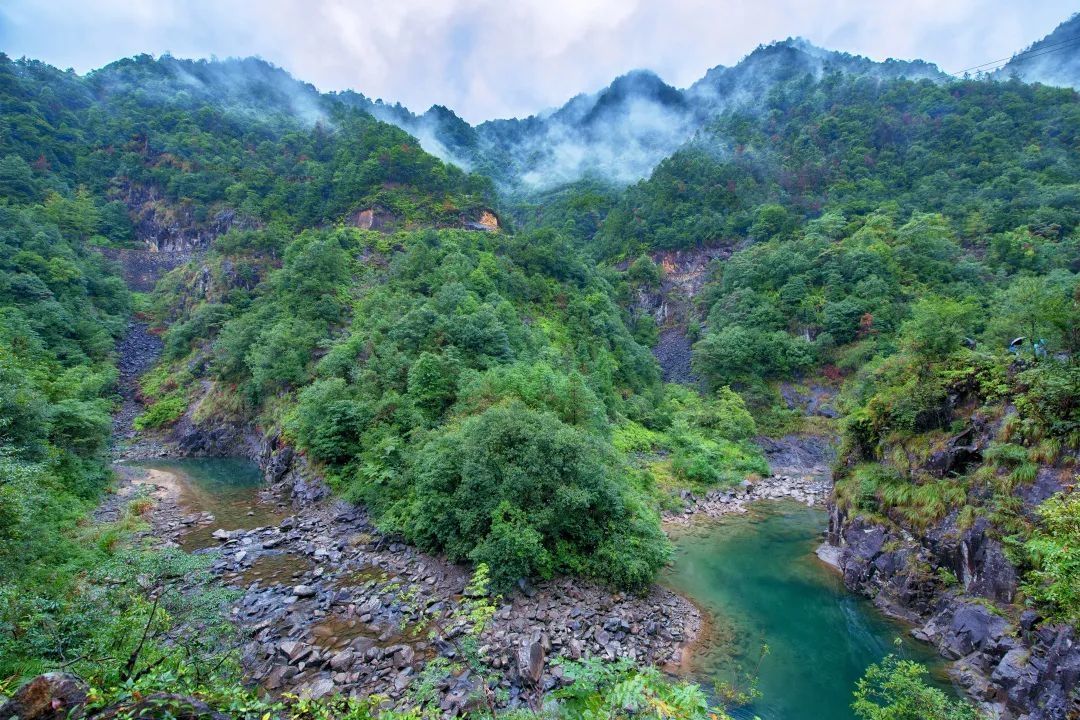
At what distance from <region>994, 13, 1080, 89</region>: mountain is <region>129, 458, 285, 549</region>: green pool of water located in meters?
124

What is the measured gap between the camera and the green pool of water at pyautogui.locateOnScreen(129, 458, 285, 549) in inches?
715

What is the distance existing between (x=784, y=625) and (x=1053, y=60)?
130613 millimetres

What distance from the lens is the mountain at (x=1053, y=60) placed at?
79.8 meters

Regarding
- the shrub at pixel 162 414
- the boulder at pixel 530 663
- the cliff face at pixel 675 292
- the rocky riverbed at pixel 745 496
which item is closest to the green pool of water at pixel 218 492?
the shrub at pixel 162 414

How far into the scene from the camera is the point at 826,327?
141 ft

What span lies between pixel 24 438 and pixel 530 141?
5414 inches

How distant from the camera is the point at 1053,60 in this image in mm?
84188

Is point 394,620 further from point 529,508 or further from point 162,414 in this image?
point 162,414

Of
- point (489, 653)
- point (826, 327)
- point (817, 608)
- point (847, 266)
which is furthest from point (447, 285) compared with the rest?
point (847, 266)

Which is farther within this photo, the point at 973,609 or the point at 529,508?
the point at 529,508

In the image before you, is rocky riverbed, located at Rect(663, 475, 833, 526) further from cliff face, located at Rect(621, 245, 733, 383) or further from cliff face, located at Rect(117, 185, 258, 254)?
cliff face, located at Rect(117, 185, 258, 254)

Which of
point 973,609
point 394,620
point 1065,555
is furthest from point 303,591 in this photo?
point 973,609

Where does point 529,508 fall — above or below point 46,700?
below

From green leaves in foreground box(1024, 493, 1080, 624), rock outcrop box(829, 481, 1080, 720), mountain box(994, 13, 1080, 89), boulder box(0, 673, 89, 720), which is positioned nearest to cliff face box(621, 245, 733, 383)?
rock outcrop box(829, 481, 1080, 720)
